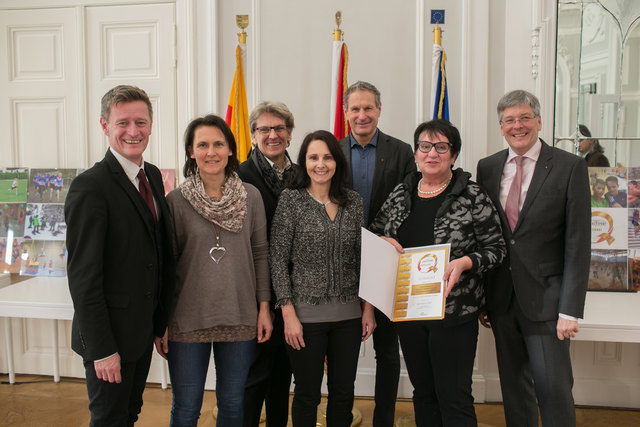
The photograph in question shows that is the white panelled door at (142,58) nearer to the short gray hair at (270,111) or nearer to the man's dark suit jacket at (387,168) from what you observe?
the short gray hair at (270,111)

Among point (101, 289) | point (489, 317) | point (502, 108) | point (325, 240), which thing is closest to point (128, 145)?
point (101, 289)

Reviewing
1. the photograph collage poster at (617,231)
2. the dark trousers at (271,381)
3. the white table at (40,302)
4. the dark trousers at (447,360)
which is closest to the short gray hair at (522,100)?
the dark trousers at (447,360)

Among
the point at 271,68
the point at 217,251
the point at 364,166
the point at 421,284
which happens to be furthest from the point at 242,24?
the point at 421,284

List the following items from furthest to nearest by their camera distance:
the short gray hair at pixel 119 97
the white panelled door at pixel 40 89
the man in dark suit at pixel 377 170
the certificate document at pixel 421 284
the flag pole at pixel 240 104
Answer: the white panelled door at pixel 40 89 → the flag pole at pixel 240 104 → the man in dark suit at pixel 377 170 → the certificate document at pixel 421 284 → the short gray hair at pixel 119 97

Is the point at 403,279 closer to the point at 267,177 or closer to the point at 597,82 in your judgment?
the point at 267,177

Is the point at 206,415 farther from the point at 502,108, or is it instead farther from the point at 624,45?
the point at 624,45

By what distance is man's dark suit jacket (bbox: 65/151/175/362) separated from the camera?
1.54m

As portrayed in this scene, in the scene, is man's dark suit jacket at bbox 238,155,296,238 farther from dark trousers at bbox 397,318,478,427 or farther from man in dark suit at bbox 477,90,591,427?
man in dark suit at bbox 477,90,591,427

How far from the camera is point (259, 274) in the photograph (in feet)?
6.57

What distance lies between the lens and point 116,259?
1614 mm

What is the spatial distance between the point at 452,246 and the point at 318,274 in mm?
564

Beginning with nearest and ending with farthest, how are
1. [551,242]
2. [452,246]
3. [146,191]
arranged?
[146,191]
[452,246]
[551,242]

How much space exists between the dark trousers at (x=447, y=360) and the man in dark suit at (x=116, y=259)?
1.07 meters

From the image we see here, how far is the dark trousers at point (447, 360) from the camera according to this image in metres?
1.91
